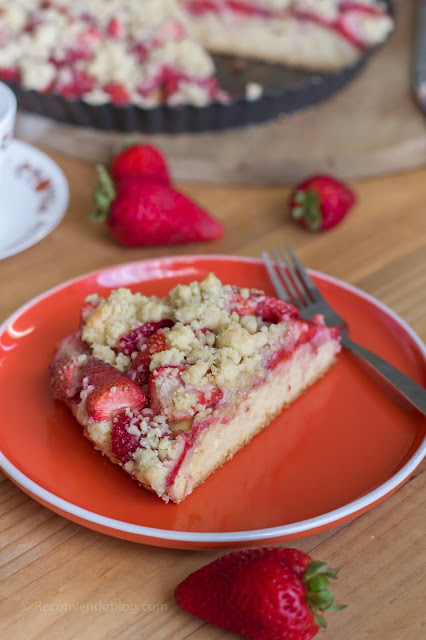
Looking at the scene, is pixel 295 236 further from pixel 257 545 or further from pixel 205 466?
pixel 257 545

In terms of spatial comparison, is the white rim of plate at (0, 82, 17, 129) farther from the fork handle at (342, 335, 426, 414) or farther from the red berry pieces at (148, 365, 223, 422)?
the fork handle at (342, 335, 426, 414)

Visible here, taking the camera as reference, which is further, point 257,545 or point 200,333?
point 200,333

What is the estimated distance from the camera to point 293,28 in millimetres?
2816

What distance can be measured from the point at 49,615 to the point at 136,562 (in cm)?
16

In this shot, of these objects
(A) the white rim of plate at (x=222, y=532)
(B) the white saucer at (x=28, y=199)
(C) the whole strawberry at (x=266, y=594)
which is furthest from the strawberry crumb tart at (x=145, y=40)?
(C) the whole strawberry at (x=266, y=594)

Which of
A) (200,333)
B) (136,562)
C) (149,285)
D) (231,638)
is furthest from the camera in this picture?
(149,285)

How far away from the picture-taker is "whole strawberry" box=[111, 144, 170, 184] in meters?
2.06

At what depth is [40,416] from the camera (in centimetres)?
→ 142

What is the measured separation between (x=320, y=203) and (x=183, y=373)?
2.90 feet

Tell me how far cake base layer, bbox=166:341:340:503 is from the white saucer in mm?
759

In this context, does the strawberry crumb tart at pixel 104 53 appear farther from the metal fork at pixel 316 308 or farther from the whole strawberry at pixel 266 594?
the whole strawberry at pixel 266 594

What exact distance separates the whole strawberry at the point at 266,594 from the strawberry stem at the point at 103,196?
3.46ft

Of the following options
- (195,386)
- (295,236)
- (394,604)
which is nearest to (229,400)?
(195,386)

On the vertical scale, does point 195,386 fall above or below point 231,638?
above
